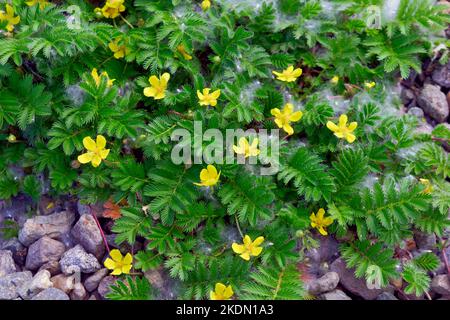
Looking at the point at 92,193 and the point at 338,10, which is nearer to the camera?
the point at 92,193

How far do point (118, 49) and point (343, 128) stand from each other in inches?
65.3

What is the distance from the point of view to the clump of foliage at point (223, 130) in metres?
3.15

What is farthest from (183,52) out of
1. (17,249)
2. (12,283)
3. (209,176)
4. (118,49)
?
(12,283)

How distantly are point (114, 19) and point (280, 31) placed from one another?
1262 mm

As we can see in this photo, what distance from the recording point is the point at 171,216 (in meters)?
3.17

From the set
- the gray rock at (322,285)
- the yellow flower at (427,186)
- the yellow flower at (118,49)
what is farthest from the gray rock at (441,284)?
the yellow flower at (118,49)

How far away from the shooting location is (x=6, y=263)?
3.27 meters

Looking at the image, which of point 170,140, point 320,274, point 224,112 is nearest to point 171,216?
point 170,140

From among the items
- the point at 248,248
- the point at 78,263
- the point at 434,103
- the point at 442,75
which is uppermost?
the point at 442,75

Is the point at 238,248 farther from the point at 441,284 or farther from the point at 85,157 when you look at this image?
the point at 441,284

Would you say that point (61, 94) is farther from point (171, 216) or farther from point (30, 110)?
point (171, 216)

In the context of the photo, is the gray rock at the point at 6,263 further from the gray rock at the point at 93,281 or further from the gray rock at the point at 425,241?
the gray rock at the point at 425,241

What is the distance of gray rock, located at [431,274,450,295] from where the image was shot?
10.9 ft

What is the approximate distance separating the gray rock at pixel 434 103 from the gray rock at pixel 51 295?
3056mm
